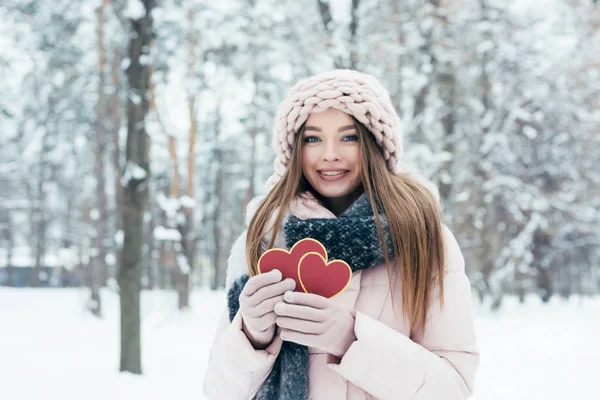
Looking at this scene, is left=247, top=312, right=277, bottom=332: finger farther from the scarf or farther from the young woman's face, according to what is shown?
the young woman's face

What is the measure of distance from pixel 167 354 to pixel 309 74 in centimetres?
597

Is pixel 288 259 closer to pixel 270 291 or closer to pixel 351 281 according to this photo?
pixel 270 291

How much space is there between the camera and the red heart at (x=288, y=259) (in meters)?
1.63

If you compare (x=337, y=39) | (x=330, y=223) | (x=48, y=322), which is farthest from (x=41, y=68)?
(x=330, y=223)

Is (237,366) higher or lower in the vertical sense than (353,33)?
lower

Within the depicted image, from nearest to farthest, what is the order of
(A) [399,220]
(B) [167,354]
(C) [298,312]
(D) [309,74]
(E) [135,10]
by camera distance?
(C) [298,312], (A) [399,220], (E) [135,10], (B) [167,354], (D) [309,74]

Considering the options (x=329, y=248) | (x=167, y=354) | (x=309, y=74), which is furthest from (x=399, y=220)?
(x=309, y=74)

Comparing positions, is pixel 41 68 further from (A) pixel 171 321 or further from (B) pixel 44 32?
(A) pixel 171 321

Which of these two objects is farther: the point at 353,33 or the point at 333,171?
the point at 353,33

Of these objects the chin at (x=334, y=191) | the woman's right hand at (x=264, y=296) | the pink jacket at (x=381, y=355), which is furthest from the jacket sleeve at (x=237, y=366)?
the chin at (x=334, y=191)

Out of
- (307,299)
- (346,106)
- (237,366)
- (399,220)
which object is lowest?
(237,366)

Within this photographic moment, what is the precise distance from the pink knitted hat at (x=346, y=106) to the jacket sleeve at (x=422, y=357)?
556 mm

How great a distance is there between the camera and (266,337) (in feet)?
5.51

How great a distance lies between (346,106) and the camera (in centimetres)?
190
